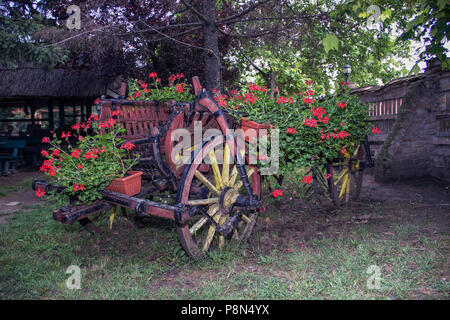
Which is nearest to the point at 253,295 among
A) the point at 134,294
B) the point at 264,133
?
the point at 134,294

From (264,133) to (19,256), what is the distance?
2863mm

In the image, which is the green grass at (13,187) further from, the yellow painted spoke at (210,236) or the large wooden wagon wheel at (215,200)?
the yellow painted spoke at (210,236)

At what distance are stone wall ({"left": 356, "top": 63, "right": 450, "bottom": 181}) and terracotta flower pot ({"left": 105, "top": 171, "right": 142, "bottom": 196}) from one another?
5.47m

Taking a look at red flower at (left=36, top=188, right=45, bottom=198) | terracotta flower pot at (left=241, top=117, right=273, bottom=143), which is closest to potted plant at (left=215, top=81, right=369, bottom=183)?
terracotta flower pot at (left=241, top=117, right=273, bottom=143)

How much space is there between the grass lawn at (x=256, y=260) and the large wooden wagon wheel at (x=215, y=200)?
205mm

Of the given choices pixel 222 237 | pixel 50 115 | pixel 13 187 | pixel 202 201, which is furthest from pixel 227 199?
pixel 50 115

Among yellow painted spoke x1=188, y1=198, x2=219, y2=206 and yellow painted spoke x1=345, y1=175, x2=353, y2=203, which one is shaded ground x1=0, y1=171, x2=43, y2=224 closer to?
yellow painted spoke x1=188, y1=198, x2=219, y2=206

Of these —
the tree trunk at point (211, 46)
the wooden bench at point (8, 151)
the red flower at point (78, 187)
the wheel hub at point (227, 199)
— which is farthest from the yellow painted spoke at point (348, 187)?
the wooden bench at point (8, 151)

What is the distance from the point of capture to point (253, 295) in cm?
271

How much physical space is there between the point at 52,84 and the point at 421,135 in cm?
1144

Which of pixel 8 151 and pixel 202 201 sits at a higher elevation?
pixel 8 151

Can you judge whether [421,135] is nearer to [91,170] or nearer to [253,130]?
[253,130]

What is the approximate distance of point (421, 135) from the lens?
7031mm

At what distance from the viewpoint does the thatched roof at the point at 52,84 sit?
38.8 ft
